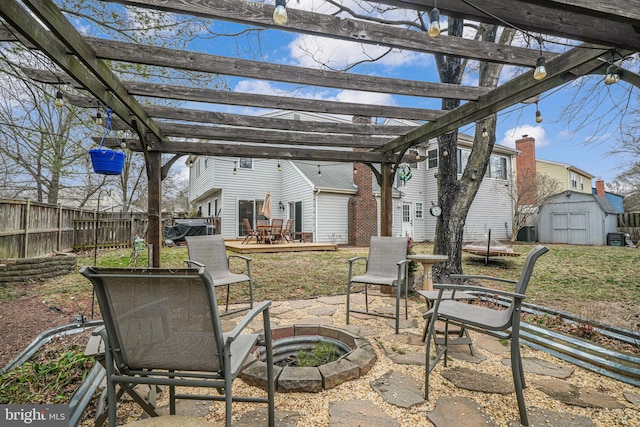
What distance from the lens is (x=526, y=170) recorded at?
51.2ft

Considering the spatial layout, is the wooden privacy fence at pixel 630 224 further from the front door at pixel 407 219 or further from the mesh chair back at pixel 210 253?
the mesh chair back at pixel 210 253

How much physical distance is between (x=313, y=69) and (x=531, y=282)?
19.5 feet

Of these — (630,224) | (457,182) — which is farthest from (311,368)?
(630,224)

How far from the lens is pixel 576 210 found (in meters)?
13.6

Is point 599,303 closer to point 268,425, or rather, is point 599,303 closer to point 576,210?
point 268,425

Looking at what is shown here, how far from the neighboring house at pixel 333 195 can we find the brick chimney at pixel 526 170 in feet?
3.03

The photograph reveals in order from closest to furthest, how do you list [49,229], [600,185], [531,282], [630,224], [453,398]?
[453,398], [531,282], [49,229], [630,224], [600,185]

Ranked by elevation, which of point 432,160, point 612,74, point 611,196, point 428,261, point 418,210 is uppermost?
point 432,160

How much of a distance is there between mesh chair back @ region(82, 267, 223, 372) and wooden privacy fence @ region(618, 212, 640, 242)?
60.0ft

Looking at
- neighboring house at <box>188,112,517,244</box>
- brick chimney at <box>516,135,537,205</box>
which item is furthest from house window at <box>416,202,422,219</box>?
brick chimney at <box>516,135,537,205</box>

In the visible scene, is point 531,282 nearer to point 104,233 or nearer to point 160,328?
point 160,328

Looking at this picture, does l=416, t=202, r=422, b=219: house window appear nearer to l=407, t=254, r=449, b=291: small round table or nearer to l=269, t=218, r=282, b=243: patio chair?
l=269, t=218, r=282, b=243: patio chair

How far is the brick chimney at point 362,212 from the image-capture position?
40.8ft

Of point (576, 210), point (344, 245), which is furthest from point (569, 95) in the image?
point (576, 210)
